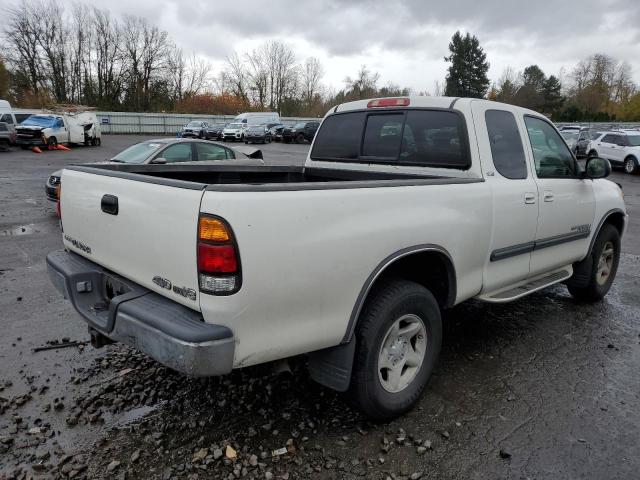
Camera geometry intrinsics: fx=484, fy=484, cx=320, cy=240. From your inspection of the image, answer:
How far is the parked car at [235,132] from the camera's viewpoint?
37.4 metres

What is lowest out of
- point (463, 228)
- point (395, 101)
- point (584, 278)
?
point (584, 278)

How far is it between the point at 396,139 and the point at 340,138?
66 centimetres

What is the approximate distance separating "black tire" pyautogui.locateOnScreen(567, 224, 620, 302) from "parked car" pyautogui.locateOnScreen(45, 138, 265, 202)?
611 centimetres

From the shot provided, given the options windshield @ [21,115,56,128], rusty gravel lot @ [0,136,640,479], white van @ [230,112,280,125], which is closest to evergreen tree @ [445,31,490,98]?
white van @ [230,112,280,125]

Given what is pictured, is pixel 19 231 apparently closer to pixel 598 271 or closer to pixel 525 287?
pixel 525 287

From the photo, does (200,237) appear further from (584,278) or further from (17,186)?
(17,186)

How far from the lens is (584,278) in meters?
5.09

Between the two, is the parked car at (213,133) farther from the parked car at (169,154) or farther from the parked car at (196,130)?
the parked car at (169,154)

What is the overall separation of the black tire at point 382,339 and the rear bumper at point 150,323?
86 cm

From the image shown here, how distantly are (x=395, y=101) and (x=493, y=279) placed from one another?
1682 millimetres

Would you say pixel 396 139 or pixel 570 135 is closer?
pixel 396 139

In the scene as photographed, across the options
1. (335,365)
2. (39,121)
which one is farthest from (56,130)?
(335,365)

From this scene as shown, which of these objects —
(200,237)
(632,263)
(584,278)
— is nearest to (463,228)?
(200,237)

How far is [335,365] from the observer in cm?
274
